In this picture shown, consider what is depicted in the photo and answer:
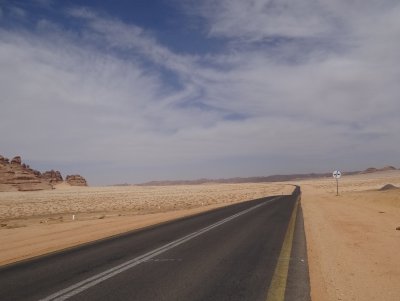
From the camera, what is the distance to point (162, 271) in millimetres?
8961

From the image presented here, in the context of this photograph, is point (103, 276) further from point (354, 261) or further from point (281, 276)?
point (354, 261)

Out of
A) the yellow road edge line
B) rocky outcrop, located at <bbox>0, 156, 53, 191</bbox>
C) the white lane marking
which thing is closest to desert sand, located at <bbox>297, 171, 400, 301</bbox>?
the yellow road edge line

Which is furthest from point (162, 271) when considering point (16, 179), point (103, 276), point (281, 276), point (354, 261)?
point (16, 179)

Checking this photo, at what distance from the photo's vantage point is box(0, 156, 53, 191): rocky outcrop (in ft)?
469

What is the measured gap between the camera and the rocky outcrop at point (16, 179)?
143000 mm

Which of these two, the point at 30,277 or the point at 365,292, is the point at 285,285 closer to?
the point at 365,292

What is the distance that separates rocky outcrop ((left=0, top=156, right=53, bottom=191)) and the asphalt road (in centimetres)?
14031

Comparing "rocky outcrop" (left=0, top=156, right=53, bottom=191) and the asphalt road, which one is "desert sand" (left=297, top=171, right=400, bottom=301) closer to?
the asphalt road

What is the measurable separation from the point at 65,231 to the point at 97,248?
6730 mm

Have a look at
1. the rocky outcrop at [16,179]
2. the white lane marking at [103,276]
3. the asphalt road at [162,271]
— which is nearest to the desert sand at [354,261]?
the asphalt road at [162,271]

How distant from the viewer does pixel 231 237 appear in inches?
575

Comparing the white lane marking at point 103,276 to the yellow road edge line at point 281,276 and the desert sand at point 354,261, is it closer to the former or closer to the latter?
the yellow road edge line at point 281,276

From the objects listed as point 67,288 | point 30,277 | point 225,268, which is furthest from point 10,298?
point 225,268

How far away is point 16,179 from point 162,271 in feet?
496
